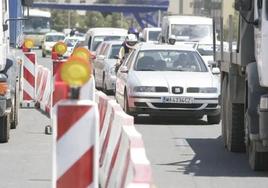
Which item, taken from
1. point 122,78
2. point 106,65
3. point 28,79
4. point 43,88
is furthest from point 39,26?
point 122,78

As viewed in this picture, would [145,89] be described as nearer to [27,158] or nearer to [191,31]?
[27,158]

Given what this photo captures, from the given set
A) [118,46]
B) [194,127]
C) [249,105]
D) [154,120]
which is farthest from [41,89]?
[249,105]

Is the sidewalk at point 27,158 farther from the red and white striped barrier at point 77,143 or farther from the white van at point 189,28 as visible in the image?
the white van at point 189,28

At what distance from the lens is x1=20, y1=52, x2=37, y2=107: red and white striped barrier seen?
68.9 feet

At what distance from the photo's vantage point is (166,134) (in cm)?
1656

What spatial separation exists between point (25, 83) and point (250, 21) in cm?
1000

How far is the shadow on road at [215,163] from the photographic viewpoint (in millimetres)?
11750

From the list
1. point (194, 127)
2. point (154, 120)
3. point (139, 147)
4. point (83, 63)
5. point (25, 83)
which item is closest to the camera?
point (83, 63)

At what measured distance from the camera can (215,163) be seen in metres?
12.7

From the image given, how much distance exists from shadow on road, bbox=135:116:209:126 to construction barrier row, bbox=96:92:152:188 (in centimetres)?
729

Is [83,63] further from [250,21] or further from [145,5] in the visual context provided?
[145,5]

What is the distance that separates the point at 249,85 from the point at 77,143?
525 cm

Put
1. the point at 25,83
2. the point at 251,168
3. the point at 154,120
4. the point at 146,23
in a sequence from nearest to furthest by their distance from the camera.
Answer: the point at 251,168 < the point at 154,120 < the point at 25,83 < the point at 146,23

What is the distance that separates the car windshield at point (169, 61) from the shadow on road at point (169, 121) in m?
1.09
